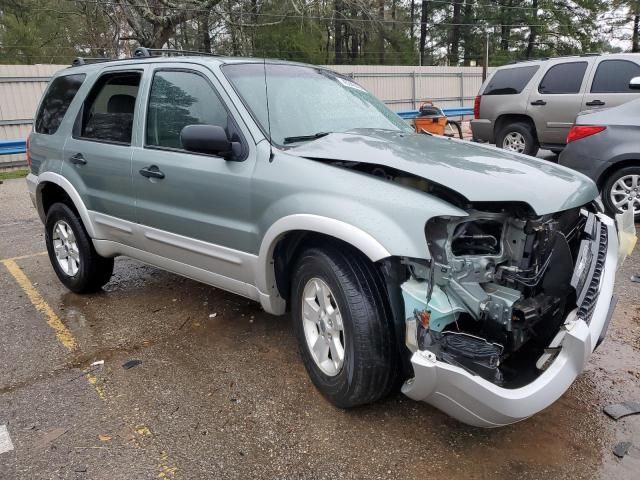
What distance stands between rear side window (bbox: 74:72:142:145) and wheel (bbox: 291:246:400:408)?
1.99m

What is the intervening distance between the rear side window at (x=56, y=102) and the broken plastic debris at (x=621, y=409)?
453cm

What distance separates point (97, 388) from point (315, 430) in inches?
55.6

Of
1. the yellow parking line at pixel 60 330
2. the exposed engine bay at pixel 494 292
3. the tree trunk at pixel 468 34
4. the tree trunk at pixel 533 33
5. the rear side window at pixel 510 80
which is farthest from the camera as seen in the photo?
the tree trunk at pixel 468 34

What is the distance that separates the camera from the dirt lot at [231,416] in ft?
8.63

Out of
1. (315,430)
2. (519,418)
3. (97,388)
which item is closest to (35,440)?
(97,388)

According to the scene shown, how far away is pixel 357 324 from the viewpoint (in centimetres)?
267

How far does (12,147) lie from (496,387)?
1401 centimetres

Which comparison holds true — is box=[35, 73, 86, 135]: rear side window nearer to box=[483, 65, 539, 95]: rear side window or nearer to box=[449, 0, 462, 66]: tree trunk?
box=[483, 65, 539, 95]: rear side window

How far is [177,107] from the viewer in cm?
378

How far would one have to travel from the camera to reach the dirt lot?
2.63 meters

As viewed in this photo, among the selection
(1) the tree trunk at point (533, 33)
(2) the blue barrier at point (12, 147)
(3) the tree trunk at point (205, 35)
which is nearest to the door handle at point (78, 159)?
(2) the blue barrier at point (12, 147)

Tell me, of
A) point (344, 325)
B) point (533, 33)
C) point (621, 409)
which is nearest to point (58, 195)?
point (344, 325)

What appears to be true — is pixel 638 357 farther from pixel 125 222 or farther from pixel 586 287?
pixel 125 222

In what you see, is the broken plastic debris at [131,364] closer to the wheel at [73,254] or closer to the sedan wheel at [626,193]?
the wheel at [73,254]
